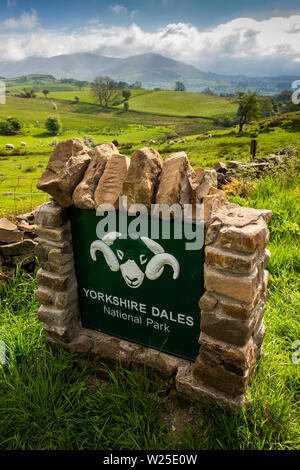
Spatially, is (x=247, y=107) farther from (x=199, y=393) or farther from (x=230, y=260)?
(x=199, y=393)

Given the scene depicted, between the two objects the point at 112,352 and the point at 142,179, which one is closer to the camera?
the point at 142,179

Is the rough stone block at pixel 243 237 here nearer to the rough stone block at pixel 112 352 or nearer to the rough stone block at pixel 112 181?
the rough stone block at pixel 112 181

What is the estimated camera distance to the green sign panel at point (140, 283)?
186 centimetres

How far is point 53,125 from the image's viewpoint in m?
7.11

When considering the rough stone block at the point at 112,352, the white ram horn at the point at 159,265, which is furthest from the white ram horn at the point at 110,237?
the rough stone block at the point at 112,352

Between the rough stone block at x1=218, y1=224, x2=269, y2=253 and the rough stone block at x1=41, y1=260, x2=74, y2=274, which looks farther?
the rough stone block at x1=41, y1=260, x2=74, y2=274

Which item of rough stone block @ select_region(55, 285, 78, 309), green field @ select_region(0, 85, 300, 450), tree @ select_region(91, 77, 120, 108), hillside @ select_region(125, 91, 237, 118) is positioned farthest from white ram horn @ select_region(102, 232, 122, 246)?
hillside @ select_region(125, 91, 237, 118)

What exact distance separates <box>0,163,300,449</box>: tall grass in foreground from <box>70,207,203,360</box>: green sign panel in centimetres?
35

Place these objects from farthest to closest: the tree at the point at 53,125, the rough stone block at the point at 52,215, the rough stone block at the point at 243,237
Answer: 1. the tree at the point at 53,125
2. the rough stone block at the point at 52,215
3. the rough stone block at the point at 243,237

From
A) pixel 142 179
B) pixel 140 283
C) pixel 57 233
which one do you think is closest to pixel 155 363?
pixel 140 283

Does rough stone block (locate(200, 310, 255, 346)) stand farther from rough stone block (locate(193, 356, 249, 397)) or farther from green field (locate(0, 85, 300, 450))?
green field (locate(0, 85, 300, 450))

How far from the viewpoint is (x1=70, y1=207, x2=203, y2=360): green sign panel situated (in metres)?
1.86

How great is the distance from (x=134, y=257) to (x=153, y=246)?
0.19 m

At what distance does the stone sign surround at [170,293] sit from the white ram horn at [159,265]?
227 millimetres
